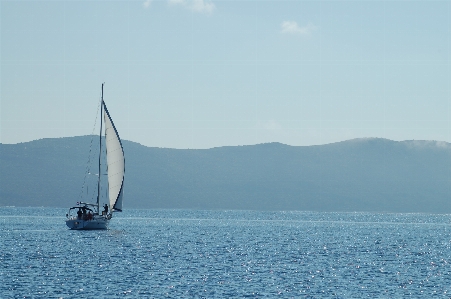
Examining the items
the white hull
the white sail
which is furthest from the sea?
the white sail

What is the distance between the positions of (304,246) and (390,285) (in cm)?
4199

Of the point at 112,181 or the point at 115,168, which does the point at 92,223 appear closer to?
the point at 112,181

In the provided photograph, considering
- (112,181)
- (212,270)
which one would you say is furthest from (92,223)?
(212,270)

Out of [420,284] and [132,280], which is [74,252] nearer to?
[132,280]

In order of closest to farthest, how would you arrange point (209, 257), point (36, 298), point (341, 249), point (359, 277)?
1. point (36, 298)
2. point (359, 277)
3. point (209, 257)
4. point (341, 249)

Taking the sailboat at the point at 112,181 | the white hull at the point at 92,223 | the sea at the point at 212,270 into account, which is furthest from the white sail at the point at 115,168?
the sea at the point at 212,270

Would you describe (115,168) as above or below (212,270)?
above

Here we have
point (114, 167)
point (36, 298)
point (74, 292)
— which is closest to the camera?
point (36, 298)

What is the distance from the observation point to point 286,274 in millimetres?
64000

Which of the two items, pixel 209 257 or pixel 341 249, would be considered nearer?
pixel 209 257

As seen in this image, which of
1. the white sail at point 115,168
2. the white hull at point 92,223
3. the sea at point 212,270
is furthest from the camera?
the white hull at point 92,223

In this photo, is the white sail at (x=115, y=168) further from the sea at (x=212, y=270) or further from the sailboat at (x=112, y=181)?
the sea at (x=212, y=270)

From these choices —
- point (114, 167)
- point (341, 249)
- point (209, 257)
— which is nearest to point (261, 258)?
point (209, 257)

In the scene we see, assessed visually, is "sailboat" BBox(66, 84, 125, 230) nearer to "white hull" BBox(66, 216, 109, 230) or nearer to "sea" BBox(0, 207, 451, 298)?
"white hull" BBox(66, 216, 109, 230)
